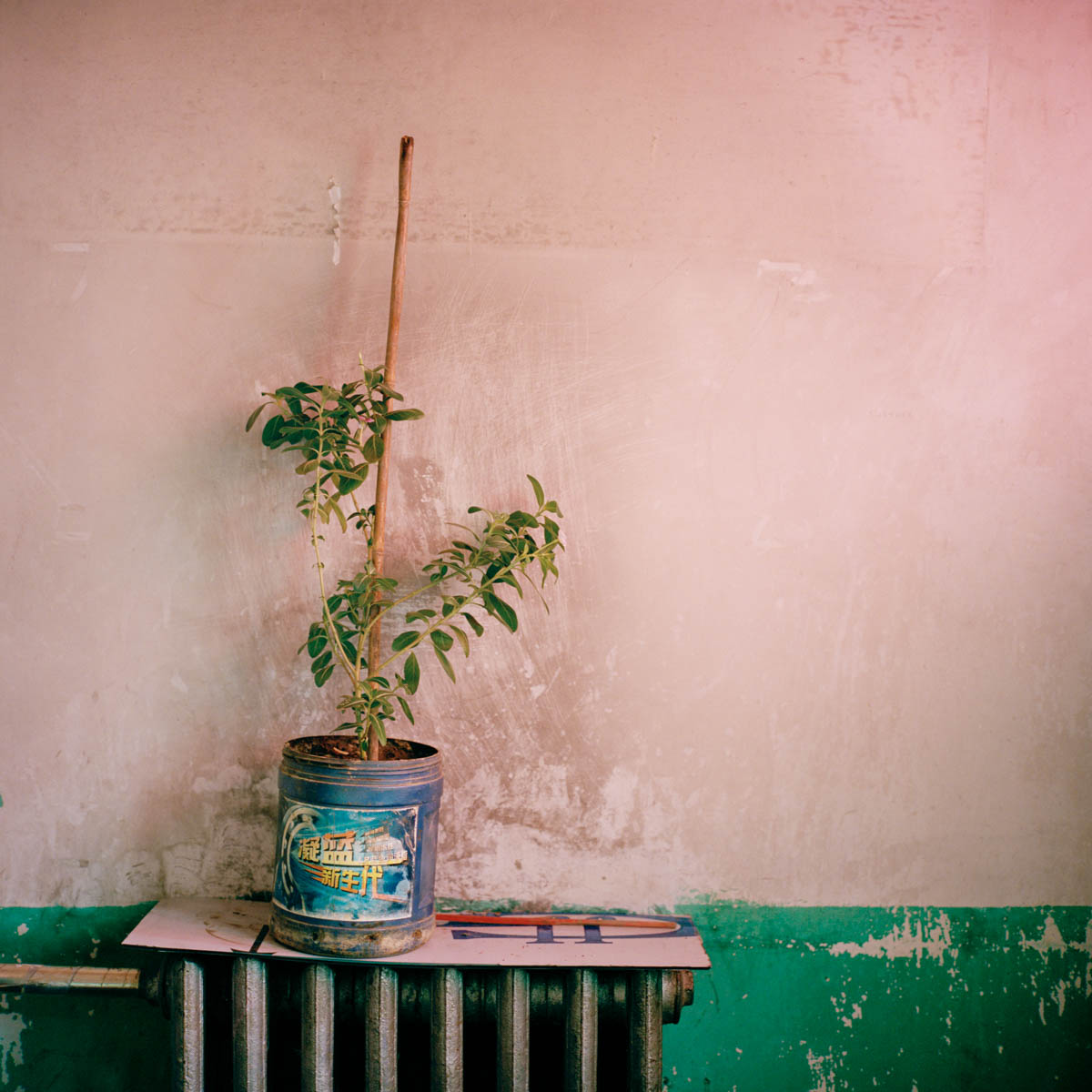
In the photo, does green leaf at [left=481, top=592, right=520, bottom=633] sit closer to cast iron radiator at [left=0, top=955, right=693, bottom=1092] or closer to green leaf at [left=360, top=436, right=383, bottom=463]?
green leaf at [left=360, top=436, right=383, bottom=463]

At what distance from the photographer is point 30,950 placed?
181cm

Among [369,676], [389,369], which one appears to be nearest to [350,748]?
[369,676]

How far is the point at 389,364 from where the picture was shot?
171 cm

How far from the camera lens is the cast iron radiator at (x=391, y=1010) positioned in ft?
5.07

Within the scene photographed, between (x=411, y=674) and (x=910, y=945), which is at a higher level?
(x=411, y=674)

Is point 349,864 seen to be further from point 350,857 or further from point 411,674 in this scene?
point 411,674

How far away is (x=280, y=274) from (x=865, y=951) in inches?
74.3

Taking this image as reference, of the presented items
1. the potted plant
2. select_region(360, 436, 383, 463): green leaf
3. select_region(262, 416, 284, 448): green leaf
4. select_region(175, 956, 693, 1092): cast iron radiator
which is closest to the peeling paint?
select_region(175, 956, 693, 1092): cast iron radiator

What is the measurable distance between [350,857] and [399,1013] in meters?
0.37

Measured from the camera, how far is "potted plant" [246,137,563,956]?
1522mm

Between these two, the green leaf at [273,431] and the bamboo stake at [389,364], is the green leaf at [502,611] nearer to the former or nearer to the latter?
the bamboo stake at [389,364]

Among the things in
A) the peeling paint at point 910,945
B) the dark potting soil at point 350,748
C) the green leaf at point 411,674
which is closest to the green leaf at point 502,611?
the green leaf at point 411,674

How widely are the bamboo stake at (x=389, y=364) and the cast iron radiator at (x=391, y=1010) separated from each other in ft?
1.40

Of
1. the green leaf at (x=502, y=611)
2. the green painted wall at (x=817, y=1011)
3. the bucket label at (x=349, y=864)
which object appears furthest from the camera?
the green painted wall at (x=817, y=1011)
